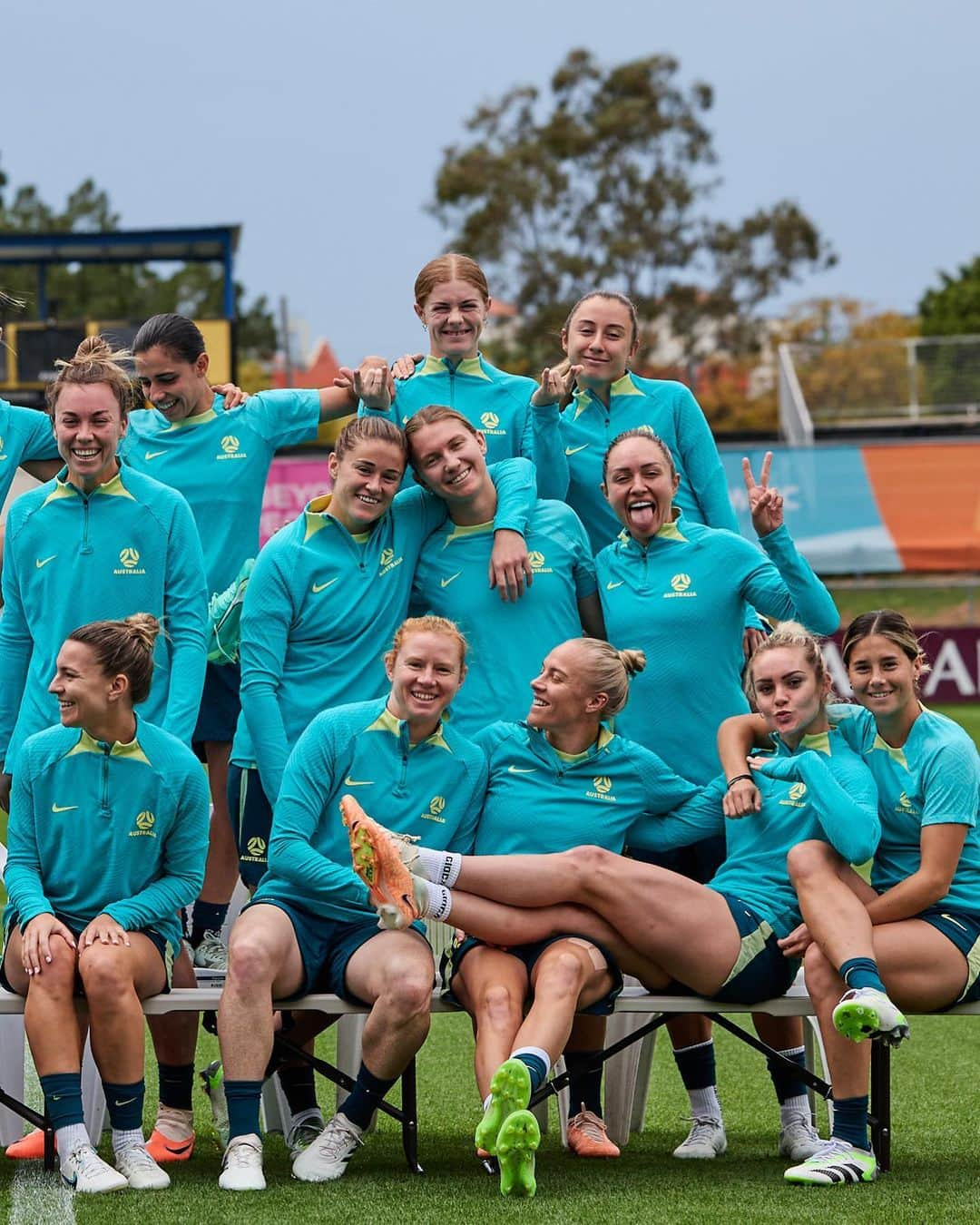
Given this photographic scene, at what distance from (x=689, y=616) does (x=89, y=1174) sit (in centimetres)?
207

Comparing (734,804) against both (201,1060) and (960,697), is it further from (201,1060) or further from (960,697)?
(960,697)

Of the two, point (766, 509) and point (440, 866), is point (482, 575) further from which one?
point (440, 866)

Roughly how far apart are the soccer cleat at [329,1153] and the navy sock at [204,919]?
3.78 feet

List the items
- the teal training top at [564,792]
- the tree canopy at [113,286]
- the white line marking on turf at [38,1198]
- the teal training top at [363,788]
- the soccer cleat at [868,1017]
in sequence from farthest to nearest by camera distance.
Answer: the tree canopy at [113,286] → the teal training top at [564,792] → the teal training top at [363,788] → the soccer cleat at [868,1017] → the white line marking on turf at [38,1198]

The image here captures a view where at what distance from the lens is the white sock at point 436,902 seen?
4.38 meters

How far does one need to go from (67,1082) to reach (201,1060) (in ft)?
7.62

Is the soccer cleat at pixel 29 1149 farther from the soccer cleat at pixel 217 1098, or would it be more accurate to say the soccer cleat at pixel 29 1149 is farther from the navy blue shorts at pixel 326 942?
the navy blue shorts at pixel 326 942

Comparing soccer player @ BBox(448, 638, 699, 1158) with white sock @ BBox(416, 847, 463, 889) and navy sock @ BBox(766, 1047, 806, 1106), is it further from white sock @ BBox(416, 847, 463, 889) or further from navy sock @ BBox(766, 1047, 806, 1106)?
navy sock @ BBox(766, 1047, 806, 1106)

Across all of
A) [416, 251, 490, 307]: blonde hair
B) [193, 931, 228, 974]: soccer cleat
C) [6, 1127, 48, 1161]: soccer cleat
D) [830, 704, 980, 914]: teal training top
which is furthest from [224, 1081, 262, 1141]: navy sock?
[416, 251, 490, 307]: blonde hair

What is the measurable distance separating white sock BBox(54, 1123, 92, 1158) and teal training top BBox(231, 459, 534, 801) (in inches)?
39.3

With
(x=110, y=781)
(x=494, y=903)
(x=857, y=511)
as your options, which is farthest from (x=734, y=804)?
(x=857, y=511)

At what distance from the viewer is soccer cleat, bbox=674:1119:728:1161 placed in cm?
490

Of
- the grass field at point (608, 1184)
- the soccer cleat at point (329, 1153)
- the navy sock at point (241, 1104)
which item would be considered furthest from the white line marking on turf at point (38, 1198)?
the soccer cleat at point (329, 1153)

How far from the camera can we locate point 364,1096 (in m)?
4.39
